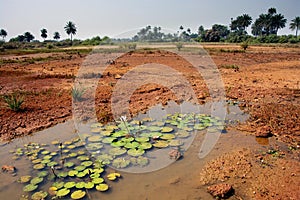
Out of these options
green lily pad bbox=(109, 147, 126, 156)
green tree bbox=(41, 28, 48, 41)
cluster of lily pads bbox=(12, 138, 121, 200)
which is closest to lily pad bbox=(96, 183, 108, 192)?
cluster of lily pads bbox=(12, 138, 121, 200)

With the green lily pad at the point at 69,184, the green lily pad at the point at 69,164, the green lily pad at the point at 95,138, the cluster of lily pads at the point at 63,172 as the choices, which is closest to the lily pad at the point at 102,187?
the cluster of lily pads at the point at 63,172

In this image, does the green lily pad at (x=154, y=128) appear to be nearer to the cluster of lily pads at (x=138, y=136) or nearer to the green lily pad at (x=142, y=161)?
the cluster of lily pads at (x=138, y=136)

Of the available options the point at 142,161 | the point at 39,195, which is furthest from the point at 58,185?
the point at 142,161

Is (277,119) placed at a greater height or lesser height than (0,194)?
greater

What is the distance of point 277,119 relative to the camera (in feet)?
19.4

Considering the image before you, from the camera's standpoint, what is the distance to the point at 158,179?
148 inches

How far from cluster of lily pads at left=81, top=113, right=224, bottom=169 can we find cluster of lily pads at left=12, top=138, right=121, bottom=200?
288 mm

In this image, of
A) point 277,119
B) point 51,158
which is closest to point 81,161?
point 51,158

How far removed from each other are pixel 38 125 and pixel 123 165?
2.77 m

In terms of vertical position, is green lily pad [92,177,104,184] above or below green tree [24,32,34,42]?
below

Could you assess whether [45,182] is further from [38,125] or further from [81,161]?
[38,125]

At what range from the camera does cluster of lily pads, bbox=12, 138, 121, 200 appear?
3.43 meters

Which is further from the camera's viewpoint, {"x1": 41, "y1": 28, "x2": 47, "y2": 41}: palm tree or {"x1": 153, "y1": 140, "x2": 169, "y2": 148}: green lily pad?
{"x1": 41, "y1": 28, "x2": 47, "y2": 41}: palm tree

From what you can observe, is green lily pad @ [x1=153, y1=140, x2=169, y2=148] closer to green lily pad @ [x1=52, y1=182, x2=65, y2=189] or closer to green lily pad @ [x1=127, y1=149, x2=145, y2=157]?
green lily pad @ [x1=127, y1=149, x2=145, y2=157]
